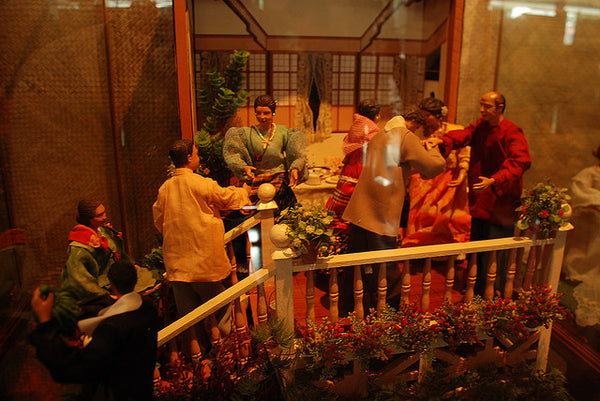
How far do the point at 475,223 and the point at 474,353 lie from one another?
0.95 m

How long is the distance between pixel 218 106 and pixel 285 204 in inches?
35.9

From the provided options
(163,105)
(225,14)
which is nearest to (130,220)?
(163,105)

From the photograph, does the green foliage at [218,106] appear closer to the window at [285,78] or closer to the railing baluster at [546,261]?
the window at [285,78]

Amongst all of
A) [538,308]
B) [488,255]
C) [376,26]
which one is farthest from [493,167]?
[376,26]

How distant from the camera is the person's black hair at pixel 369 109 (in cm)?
313

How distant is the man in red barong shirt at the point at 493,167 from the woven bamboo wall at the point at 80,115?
7.51ft

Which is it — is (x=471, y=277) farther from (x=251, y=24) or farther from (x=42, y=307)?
(x=42, y=307)

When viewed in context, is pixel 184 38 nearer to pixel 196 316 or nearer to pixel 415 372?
pixel 196 316

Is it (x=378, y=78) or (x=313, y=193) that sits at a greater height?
(x=378, y=78)

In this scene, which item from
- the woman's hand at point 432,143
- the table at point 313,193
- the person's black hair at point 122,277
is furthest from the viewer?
the table at point 313,193

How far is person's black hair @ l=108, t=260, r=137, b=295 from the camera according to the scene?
1.91 meters

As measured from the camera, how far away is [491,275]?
10.2 ft

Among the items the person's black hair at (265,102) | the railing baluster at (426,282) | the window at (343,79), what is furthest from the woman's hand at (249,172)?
the railing baluster at (426,282)

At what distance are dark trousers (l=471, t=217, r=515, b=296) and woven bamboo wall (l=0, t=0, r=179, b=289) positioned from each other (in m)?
2.54
